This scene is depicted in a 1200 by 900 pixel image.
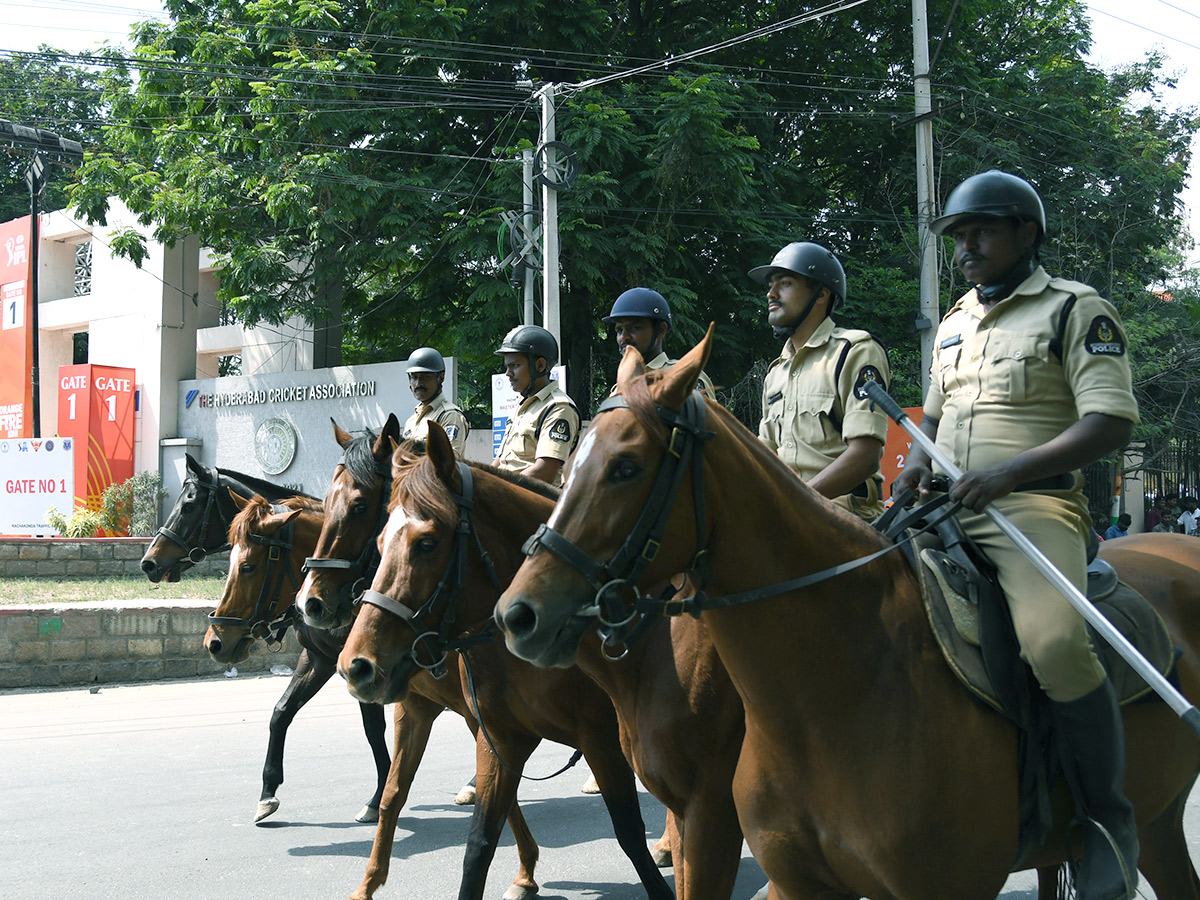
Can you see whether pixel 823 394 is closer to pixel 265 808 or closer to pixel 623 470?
pixel 623 470

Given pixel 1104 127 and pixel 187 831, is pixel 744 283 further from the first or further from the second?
pixel 187 831

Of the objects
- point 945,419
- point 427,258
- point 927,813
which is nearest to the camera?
point 927,813

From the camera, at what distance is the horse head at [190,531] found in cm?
782

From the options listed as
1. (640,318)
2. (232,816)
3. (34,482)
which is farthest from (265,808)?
(34,482)

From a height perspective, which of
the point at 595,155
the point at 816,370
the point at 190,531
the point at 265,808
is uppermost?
the point at 595,155

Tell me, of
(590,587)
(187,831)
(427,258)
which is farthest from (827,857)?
(427,258)

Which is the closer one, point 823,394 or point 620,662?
point 620,662

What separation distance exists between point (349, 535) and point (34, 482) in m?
21.0

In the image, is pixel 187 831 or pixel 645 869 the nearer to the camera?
pixel 645 869

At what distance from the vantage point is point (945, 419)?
135 inches

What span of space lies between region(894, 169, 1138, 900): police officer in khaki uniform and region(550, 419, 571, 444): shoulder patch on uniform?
8.55ft

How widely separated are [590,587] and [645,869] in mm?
2444

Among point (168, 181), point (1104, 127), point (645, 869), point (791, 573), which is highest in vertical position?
point (1104, 127)

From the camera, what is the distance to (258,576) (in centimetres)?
632
